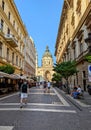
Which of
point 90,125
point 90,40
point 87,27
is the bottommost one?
point 90,125

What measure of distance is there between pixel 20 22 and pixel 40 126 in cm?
4386

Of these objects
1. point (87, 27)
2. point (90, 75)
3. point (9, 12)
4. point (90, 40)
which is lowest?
point (90, 75)

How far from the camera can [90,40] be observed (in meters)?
9.07

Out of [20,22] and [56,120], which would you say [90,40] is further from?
[20,22]

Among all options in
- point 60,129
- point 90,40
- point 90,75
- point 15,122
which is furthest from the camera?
point 90,75

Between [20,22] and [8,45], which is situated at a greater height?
[20,22]

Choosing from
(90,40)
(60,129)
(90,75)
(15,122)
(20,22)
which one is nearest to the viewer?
(60,129)

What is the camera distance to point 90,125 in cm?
769

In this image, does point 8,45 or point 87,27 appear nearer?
point 87,27

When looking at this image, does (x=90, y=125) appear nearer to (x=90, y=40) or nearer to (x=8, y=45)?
(x=90, y=40)

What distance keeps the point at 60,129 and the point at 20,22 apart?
44.4 metres

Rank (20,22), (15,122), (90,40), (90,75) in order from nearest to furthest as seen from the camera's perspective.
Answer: (15,122) < (90,40) < (90,75) < (20,22)

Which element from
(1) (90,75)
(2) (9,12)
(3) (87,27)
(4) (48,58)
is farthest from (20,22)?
(4) (48,58)

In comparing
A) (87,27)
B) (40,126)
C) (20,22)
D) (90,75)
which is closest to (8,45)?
(20,22)
